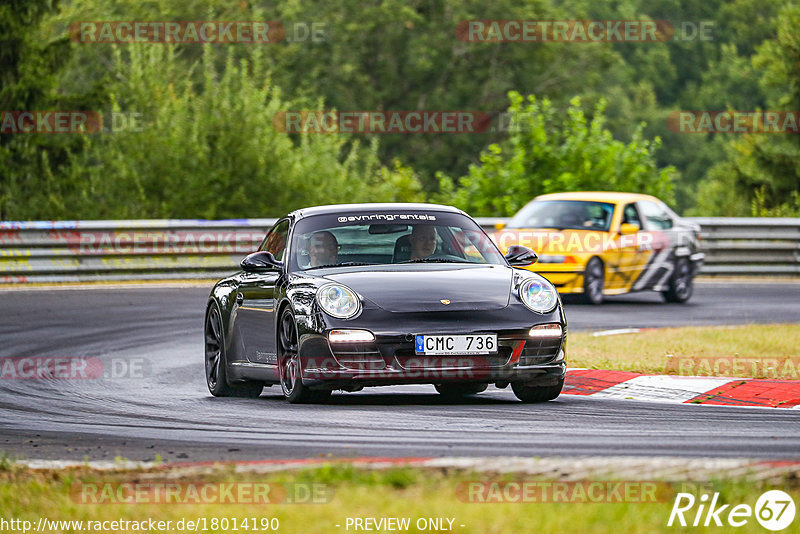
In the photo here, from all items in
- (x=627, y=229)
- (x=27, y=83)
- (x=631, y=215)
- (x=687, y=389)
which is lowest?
(x=627, y=229)

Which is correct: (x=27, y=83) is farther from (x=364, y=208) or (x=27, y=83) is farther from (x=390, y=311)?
(x=390, y=311)

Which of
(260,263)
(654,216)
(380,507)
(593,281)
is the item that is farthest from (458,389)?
(654,216)

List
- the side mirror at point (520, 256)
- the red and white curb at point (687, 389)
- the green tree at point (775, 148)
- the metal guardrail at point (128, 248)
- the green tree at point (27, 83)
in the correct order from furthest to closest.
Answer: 1. the green tree at point (775, 148)
2. the green tree at point (27, 83)
3. the metal guardrail at point (128, 248)
4. the side mirror at point (520, 256)
5. the red and white curb at point (687, 389)

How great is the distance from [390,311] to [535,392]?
1.25m

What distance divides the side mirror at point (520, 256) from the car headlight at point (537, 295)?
24.3 inches

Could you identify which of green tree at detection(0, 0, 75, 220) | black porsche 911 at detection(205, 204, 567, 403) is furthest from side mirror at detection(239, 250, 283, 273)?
green tree at detection(0, 0, 75, 220)

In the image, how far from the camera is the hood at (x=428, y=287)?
32.1 feet

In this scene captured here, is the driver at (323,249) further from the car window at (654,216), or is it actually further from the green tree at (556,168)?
the green tree at (556,168)

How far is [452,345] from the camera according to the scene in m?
9.66

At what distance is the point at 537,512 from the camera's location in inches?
225

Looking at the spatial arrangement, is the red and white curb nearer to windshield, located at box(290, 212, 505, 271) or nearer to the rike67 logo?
windshield, located at box(290, 212, 505, 271)

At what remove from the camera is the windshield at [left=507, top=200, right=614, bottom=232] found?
21656 mm

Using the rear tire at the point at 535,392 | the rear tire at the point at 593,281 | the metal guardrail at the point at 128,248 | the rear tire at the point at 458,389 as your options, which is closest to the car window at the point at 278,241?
the rear tire at the point at 458,389

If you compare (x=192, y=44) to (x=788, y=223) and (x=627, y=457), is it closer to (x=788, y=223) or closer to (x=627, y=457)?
(x=788, y=223)
